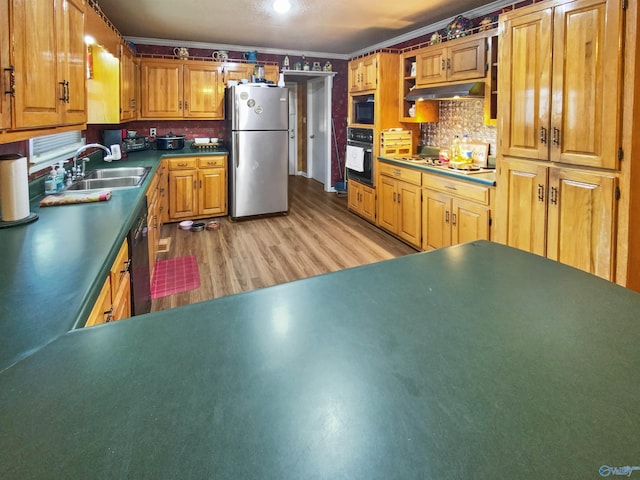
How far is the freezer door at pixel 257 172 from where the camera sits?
5.30 m

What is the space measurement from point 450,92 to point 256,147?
8.36 feet

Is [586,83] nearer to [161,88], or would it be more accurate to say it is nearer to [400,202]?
[400,202]

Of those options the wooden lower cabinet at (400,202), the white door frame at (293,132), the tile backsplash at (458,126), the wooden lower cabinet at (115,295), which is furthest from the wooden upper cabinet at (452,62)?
the white door frame at (293,132)

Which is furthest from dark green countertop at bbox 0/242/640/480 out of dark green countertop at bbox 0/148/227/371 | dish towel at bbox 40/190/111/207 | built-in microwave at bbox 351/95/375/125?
built-in microwave at bbox 351/95/375/125

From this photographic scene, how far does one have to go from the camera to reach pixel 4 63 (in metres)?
1.32

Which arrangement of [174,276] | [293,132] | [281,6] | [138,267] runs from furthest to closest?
[293,132], [281,6], [174,276], [138,267]

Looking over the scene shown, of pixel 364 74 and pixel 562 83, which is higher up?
pixel 364 74

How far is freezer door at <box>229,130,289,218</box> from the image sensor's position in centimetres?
530

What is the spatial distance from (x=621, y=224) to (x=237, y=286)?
2.67 m

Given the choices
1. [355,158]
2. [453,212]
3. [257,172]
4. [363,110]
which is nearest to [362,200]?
[355,158]

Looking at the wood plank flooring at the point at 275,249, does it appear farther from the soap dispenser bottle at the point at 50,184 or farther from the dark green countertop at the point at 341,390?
the dark green countertop at the point at 341,390

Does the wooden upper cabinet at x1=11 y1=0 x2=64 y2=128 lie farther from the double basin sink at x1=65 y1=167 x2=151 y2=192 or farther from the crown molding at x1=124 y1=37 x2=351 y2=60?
the crown molding at x1=124 y1=37 x2=351 y2=60

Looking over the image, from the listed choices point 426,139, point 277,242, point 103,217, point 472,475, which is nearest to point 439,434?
point 472,475

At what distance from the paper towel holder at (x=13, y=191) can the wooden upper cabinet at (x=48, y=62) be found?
Answer: 0.76 ft
